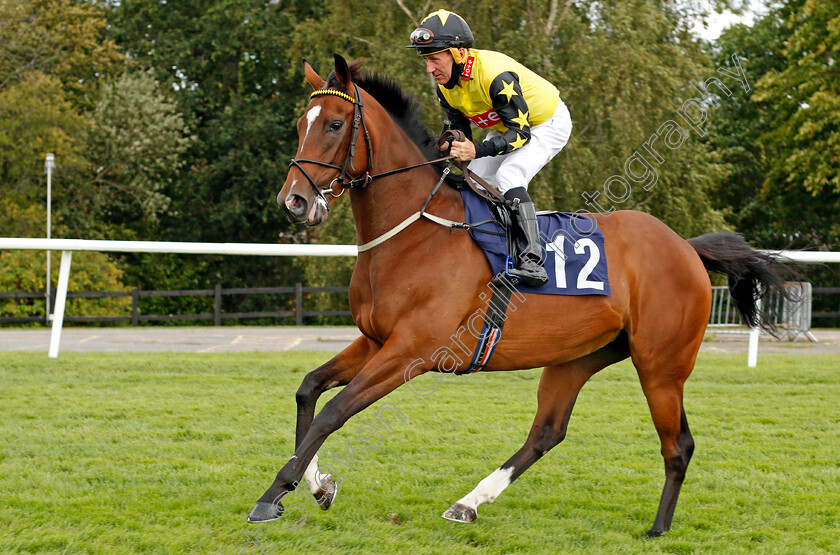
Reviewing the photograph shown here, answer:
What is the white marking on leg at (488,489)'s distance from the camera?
161 inches

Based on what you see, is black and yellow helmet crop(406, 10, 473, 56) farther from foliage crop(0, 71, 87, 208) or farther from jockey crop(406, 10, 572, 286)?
foliage crop(0, 71, 87, 208)

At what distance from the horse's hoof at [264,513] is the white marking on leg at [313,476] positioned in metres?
0.42

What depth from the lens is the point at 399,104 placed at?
426 cm

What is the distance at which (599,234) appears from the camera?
14.7ft

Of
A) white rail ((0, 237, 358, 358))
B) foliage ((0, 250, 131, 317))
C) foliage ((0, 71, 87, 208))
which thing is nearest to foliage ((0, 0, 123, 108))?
foliage ((0, 71, 87, 208))

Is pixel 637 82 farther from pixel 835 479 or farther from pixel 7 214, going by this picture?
pixel 7 214

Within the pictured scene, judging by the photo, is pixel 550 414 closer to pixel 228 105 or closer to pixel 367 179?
pixel 367 179

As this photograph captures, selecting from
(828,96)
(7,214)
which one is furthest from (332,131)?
(7,214)

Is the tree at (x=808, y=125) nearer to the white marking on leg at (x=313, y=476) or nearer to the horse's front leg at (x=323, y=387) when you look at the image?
the horse's front leg at (x=323, y=387)

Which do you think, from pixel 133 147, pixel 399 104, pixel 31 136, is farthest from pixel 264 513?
pixel 133 147

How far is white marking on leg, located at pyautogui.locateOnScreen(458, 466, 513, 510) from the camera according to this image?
4086mm

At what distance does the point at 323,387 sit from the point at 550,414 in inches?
51.7

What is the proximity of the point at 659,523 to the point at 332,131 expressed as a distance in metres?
2.43

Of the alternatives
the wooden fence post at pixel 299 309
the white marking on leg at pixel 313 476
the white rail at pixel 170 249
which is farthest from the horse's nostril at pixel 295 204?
the wooden fence post at pixel 299 309
